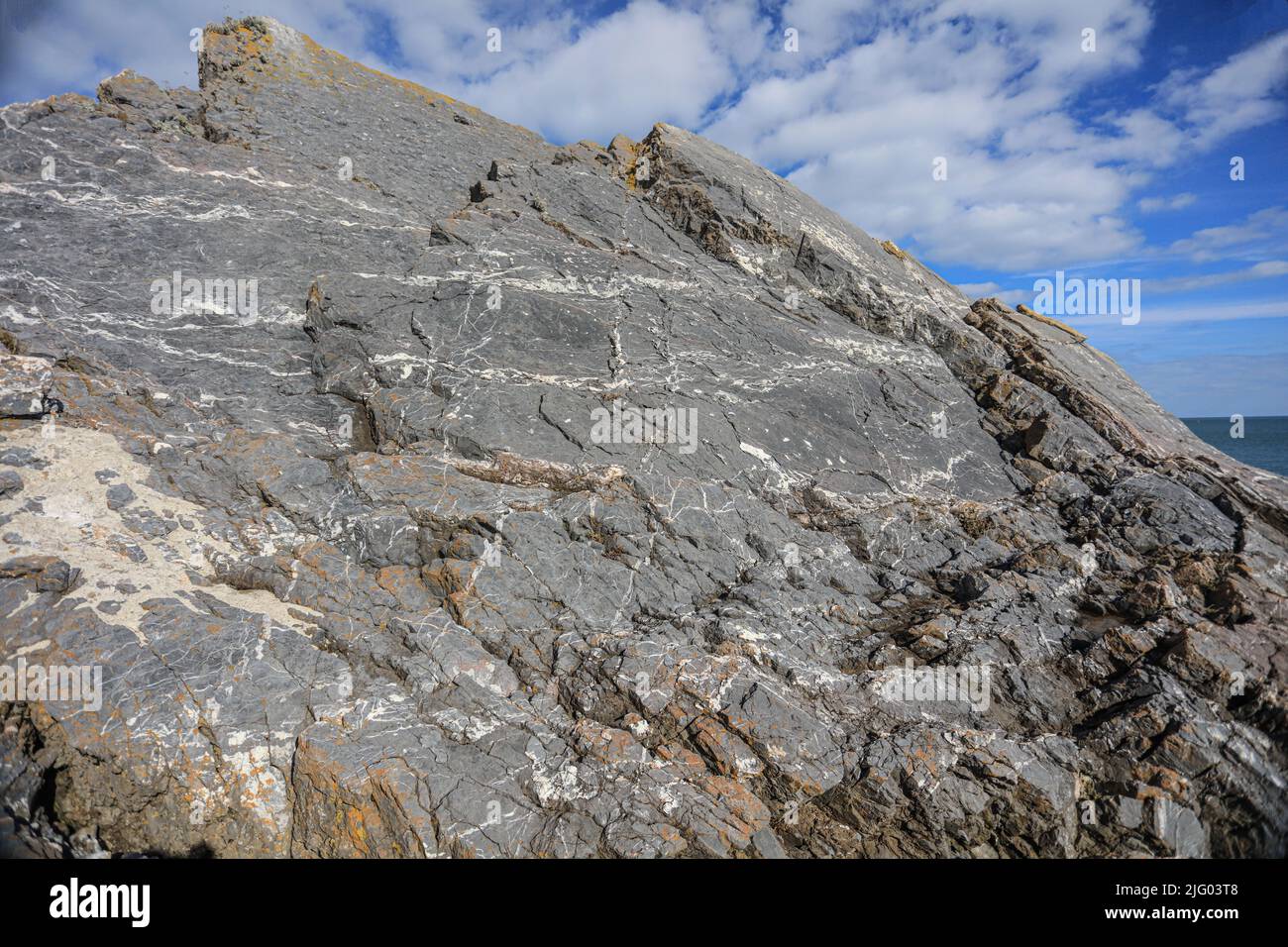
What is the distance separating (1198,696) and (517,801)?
998cm

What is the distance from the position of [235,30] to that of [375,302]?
51.8 ft

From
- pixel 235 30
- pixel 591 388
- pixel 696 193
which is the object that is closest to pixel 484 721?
pixel 591 388

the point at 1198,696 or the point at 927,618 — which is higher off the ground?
the point at 927,618

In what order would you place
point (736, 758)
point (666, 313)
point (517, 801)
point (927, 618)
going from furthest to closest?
point (666, 313), point (927, 618), point (736, 758), point (517, 801)

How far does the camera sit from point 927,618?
1116 centimetres

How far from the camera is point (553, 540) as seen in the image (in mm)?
11195

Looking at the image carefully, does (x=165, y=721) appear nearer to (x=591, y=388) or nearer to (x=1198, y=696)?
(x=591, y=388)

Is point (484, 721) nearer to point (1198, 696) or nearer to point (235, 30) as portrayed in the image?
point (1198, 696)

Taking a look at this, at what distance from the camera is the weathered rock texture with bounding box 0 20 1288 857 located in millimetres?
7961

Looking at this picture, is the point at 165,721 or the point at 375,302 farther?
the point at 375,302

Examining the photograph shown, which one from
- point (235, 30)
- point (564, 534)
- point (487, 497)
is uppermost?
point (235, 30)

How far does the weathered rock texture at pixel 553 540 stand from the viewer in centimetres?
796
